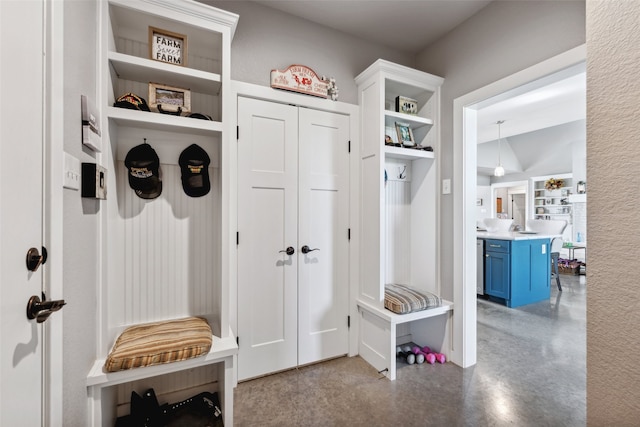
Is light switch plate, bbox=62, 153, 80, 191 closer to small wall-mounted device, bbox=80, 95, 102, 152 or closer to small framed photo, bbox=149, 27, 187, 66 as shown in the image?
small wall-mounted device, bbox=80, 95, 102, 152

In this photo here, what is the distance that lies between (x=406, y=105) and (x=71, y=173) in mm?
2458

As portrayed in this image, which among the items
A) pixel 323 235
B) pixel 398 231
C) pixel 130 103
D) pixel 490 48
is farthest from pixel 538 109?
pixel 130 103

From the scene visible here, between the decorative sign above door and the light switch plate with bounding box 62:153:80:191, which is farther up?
the decorative sign above door

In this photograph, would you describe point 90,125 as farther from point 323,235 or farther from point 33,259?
point 323,235

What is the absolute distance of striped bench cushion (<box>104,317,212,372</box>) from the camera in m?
1.39

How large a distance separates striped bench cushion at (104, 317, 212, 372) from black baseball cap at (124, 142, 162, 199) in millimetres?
817

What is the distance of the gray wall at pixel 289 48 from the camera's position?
2.11 metres

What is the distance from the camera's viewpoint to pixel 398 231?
2746 mm

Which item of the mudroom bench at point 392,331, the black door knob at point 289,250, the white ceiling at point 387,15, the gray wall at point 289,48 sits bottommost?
the mudroom bench at point 392,331

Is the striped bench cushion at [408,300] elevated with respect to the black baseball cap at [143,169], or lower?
lower

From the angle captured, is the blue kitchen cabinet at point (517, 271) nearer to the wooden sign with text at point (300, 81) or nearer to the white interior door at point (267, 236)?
the white interior door at point (267, 236)

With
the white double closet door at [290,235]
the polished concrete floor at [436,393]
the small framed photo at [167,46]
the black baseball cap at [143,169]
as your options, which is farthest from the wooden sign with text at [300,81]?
the polished concrete floor at [436,393]

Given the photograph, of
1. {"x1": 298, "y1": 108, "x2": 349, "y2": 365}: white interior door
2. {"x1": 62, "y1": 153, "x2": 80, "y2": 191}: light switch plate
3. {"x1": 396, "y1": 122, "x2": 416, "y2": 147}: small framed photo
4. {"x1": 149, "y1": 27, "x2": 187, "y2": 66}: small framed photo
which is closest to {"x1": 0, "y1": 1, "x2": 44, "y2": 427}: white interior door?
{"x1": 62, "y1": 153, "x2": 80, "y2": 191}: light switch plate

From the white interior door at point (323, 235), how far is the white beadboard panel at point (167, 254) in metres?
0.69
